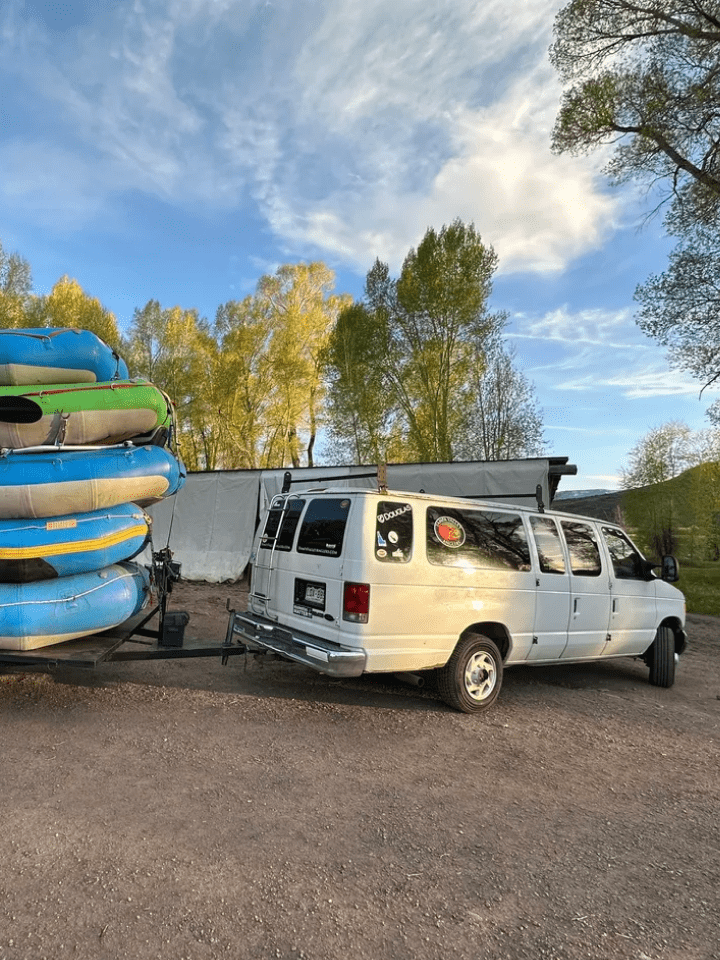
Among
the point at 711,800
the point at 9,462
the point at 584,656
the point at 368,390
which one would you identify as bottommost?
the point at 711,800

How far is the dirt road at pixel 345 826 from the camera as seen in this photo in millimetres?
2426

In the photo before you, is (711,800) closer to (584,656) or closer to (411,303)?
(584,656)

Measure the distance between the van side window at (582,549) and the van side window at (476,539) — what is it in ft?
2.41

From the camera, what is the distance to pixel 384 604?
4.79 m

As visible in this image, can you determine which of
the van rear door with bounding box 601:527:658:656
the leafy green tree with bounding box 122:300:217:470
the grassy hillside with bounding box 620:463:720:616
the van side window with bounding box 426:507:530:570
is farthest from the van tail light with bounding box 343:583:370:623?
the grassy hillside with bounding box 620:463:720:616

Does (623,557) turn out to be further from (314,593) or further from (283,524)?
(283,524)

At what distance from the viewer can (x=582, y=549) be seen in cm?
639

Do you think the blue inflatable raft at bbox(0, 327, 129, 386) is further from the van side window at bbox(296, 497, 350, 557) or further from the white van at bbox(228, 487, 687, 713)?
the van side window at bbox(296, 497, 350, 557)

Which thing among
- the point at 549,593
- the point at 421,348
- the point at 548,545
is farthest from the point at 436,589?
the point at 421,348

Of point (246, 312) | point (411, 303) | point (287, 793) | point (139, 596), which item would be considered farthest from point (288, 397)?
point (287, 793)

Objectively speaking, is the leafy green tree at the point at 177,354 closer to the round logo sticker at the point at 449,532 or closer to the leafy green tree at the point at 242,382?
the leafy green tree at the point at 242,382

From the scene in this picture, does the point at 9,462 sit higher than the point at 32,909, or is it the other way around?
the point at 9,462

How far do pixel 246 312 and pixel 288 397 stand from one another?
5.00 m

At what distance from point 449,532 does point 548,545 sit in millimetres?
1410
